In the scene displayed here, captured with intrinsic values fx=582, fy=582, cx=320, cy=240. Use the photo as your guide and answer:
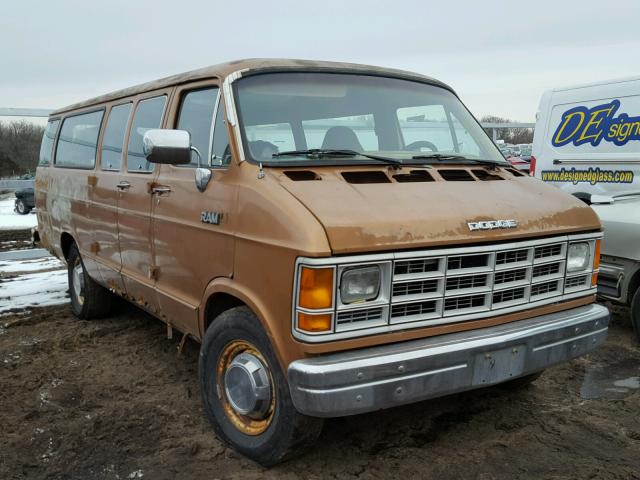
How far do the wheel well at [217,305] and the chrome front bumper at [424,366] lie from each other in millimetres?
856

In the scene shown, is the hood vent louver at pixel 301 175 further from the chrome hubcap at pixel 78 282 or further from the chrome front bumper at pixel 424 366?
the chrome hubcap at pixel 78 282

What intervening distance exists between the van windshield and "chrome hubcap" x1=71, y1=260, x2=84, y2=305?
3373mm

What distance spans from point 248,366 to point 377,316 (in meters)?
0.80

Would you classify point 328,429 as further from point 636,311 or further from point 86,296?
point 86,296

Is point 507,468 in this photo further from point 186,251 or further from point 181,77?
point 181,77

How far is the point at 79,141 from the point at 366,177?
3831mm

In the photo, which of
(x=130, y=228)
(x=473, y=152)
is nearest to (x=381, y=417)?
(x=473, y=152)

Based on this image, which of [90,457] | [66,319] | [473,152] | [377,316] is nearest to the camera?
[377,316]

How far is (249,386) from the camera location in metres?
3.07

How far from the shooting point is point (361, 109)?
12.7 ft

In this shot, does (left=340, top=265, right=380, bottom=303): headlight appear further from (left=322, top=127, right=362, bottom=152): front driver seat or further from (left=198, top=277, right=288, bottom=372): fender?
(left=322, top=127, right=362, bottom=152): front driver seat

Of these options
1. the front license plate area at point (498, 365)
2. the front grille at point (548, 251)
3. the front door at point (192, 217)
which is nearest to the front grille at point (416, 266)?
the front license plate area at point (498, 365)

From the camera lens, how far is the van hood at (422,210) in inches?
106

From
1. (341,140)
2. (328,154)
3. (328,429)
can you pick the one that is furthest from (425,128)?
(328,429)
